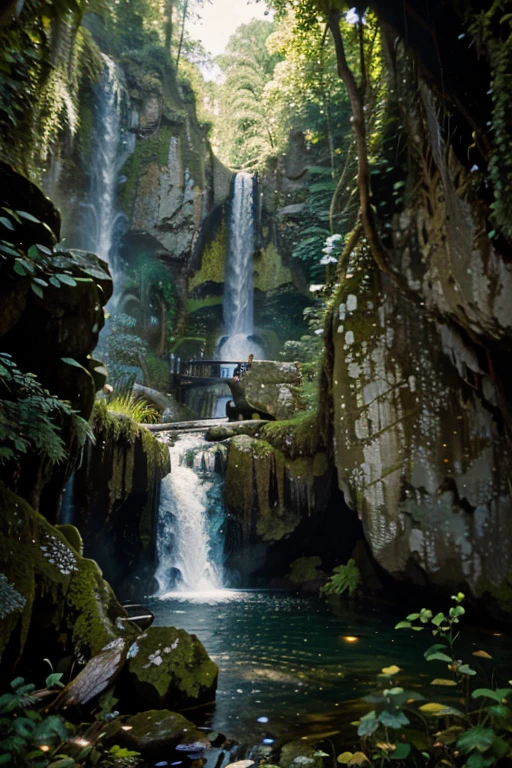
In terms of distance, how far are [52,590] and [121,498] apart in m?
4.79

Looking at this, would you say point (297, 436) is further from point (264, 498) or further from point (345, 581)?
point (345, 581)

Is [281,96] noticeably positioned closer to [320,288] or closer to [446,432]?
[320,288]

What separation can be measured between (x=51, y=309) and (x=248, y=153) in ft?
75.3

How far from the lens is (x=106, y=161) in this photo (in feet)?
65.5

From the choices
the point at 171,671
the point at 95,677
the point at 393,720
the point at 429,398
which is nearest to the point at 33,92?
the point at 95,677

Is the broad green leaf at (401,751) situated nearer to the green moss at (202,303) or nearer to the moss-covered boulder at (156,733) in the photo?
the moss-covered boulder at (156,733)

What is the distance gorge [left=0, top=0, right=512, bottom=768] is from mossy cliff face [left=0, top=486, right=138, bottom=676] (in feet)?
0.07

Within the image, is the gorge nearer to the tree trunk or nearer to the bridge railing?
the tree trunk

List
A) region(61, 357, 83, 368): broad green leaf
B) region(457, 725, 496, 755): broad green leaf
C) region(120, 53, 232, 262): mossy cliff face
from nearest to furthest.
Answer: region(457, 725, 496, 755): broad green leaf, region(61, 357, 83, 368): broad green leaf, region(120, 53, 232, 262): mossy cliff face

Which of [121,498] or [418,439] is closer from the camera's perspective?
[418,439]

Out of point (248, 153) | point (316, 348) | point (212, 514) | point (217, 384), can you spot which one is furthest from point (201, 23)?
point (212, 514)

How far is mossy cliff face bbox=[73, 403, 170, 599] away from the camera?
345 inches

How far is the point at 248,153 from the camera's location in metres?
26.1

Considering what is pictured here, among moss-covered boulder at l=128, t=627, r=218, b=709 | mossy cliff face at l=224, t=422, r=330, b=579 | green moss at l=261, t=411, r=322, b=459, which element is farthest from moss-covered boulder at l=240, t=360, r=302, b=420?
moss-covered boulder at l=128, t=627, r=218, b=709
